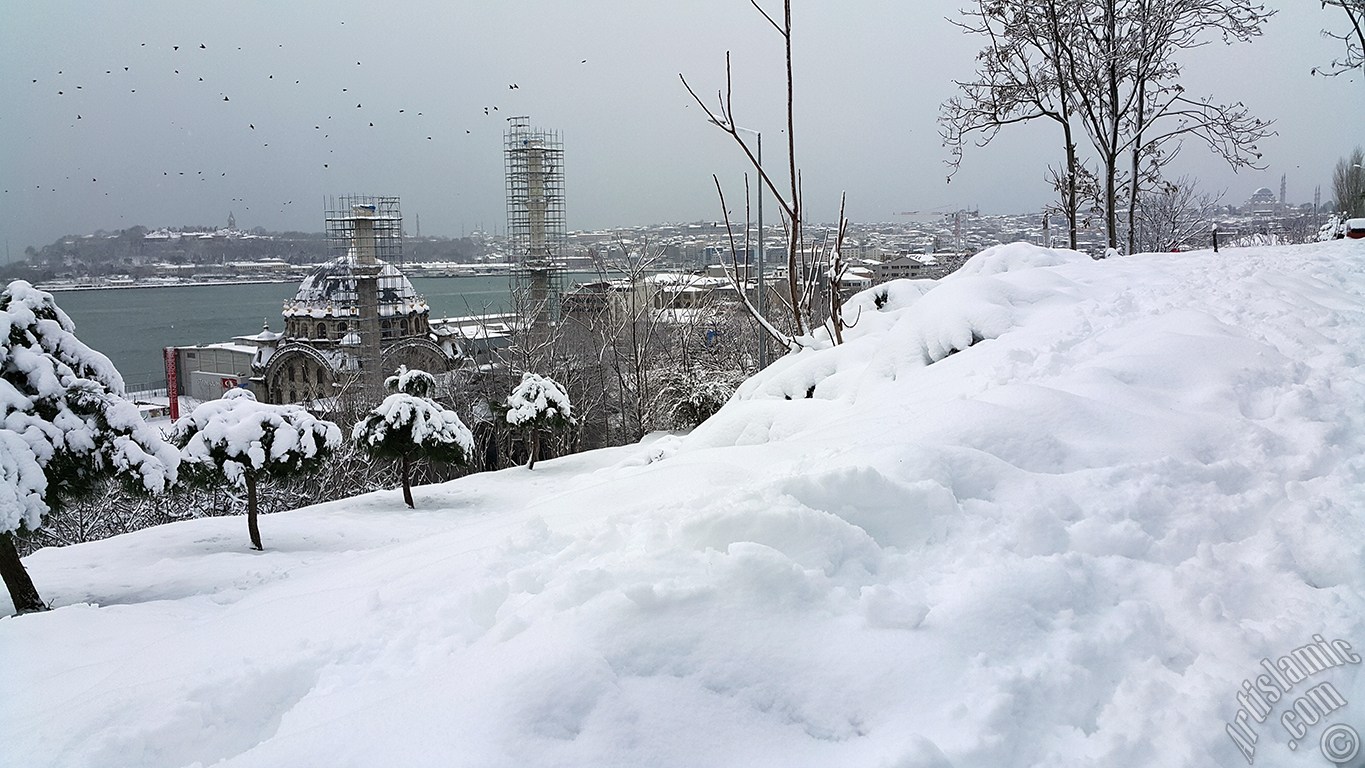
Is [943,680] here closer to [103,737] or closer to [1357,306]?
[103,737]

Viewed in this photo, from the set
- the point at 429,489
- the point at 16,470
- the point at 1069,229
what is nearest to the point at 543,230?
the point at 429,489

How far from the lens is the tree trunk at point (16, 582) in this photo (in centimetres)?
632

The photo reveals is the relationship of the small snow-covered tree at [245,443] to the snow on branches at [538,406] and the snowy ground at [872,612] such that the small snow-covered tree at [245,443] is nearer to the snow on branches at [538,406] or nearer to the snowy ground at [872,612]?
the snow on branches at [538,406]

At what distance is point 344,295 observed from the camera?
40969mm

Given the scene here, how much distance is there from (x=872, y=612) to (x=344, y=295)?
43.3 m

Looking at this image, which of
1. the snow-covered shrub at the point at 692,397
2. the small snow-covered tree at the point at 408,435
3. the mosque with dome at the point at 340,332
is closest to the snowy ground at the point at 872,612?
the small snow-covered tree at the point at 408,435

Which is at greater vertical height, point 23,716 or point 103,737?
point 103,737

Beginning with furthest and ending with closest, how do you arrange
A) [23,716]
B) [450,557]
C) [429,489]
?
[429,489], [450,557], [23,716]

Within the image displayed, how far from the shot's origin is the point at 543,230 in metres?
41.1

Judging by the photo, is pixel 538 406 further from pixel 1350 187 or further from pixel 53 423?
pixel 1350 187

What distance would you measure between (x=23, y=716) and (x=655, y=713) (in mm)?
1963
